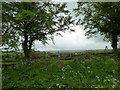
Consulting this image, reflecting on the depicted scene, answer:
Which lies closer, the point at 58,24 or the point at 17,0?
the point at 17,0

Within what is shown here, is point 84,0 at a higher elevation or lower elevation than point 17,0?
higher

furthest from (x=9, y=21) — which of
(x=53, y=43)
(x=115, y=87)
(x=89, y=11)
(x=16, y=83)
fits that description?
(x=89, y=11)

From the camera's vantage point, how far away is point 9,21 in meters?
11.1

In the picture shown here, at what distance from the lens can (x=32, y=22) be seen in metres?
13.6

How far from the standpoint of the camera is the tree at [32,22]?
36.4ft

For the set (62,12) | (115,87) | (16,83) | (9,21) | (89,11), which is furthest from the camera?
(89,11)

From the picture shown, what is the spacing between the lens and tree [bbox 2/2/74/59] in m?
11.1

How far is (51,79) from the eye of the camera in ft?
28.0

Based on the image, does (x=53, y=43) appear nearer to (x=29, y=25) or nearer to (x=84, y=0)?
(x=29, y=25)

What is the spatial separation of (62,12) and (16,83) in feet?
35.2

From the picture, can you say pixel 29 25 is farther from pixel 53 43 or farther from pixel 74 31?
pixel 74 31

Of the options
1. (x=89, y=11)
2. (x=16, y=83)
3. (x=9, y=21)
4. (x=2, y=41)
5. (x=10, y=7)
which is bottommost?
(x=16, y=83)

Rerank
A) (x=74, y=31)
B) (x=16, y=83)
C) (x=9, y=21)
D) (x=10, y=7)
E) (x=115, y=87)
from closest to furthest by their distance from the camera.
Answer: (x=115, y=87), (x=16, y=83), (x=9, y=21), (x=10, y=7), (x=74, y=31)

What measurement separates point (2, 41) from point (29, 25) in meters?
4.71
